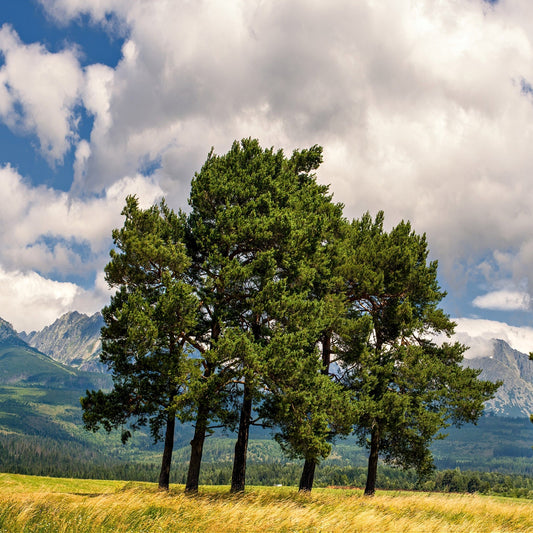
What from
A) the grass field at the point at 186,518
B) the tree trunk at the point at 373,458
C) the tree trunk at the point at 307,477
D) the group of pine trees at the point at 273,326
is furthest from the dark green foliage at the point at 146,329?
the tree trunk at the point at 373,458

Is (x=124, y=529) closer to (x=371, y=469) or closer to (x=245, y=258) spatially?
(x=245, y=258)

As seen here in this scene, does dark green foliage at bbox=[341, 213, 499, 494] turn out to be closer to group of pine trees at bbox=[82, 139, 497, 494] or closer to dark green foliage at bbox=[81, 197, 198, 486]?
group of pine trees at bbox=[82, 139, 497, 494]

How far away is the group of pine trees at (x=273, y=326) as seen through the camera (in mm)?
18312

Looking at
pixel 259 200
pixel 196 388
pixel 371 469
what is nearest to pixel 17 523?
pixel 196 388

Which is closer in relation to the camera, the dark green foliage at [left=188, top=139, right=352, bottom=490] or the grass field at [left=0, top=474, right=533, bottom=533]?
the grass field at [left=0, top=474, right=533, bottom=533]

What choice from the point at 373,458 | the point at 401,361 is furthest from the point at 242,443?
the point at 401,361

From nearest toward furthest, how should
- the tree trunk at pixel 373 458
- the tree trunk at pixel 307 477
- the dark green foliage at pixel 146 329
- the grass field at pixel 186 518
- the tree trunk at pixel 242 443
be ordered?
the grass field at pixel 186 518
the dark green foliage at pixel 146 329
the tree trunk at pixel 242 443
the tree trunk at pixel 307 477
the tree trunk at pixel 373 458

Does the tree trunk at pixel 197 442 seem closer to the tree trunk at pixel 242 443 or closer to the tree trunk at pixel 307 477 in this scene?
the tree trunk at pixel 242 443

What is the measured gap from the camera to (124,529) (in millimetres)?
A: 9148

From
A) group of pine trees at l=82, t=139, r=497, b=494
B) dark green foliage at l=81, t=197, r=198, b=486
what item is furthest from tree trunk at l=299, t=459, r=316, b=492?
dark green foliage at l=81, t=197, r=198, b=486

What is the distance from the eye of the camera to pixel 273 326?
67.1 ft

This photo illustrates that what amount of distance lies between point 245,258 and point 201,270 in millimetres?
2348

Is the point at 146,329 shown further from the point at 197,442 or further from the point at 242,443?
the point at 242,443

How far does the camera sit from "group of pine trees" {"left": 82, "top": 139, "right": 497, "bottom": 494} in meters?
18.3
